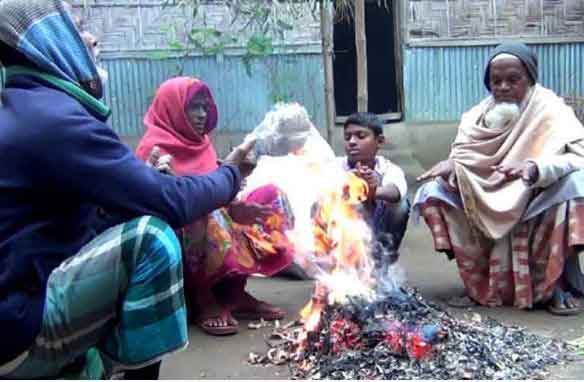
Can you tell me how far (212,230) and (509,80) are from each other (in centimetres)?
204

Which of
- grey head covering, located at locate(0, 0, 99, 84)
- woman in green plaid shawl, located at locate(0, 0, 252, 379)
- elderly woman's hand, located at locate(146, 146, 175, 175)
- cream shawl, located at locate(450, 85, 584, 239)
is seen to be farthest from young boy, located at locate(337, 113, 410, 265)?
grey head covering, located at locate(0, 0, 99, 84)

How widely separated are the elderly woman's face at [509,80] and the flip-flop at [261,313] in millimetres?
1919

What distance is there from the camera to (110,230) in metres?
2.48

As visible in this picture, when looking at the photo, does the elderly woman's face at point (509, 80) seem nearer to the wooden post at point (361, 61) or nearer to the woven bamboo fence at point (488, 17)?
the wooden post at point (361, 61)

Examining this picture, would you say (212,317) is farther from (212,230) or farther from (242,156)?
(242,156)

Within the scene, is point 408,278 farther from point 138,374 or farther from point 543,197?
point 138,374

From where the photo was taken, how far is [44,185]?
2350mm

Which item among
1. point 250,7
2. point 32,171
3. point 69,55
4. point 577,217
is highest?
point 250,7

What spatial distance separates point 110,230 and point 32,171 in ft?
1.08

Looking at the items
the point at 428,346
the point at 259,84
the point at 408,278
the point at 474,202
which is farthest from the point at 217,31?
the point at 428,346

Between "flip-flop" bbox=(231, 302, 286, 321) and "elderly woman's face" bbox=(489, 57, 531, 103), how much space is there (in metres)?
1.92

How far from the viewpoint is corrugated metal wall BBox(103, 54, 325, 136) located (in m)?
8.23

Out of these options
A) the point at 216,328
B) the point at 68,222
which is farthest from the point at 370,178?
the point at 68,222

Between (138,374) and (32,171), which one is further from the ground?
(32,171)
